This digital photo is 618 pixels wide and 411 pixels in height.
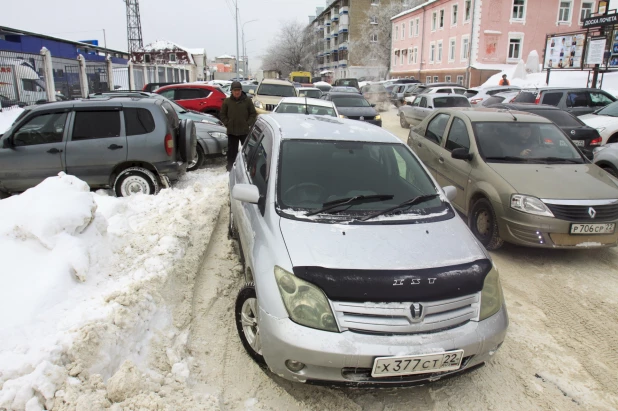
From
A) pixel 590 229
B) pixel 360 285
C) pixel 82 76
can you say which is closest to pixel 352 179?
pixel 360 285

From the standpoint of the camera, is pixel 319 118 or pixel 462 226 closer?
pixel 462 226

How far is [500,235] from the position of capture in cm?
514

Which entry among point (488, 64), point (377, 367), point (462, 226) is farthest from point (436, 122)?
point (488, 64)

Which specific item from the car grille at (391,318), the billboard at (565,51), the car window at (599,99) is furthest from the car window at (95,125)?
the billboard at (565,51)

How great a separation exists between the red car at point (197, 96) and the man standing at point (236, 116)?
6.76 meters

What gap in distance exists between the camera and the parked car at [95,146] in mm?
6723

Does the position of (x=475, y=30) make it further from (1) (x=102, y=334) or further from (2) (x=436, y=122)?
(1) (x=102, y=334)

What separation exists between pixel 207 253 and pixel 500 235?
3436 mm

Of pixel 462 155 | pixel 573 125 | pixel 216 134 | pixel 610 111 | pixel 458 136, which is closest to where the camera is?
pixel 462 155

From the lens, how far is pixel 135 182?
23.2 ft

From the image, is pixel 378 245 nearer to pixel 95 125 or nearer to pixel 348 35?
pixel 95 125

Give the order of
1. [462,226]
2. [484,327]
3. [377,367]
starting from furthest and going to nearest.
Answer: [462,226] → [484,327] → [377,367]

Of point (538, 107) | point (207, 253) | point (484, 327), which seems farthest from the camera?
point (538, 107)

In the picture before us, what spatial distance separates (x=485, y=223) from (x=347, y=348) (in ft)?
11.8
